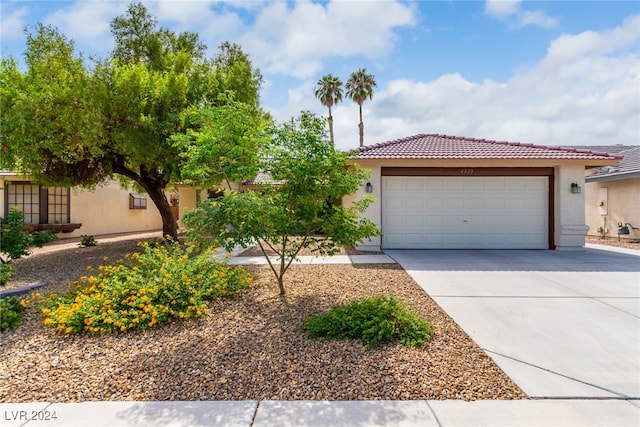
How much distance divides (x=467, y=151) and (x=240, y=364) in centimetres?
1037

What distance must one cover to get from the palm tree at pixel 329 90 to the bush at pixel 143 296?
26899 mm

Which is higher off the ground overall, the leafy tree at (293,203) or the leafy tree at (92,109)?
the leafy tree at (92,109)

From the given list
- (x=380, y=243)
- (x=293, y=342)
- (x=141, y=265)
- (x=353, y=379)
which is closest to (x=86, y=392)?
(x=293, y=342)

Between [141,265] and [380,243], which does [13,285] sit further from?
[380,243]

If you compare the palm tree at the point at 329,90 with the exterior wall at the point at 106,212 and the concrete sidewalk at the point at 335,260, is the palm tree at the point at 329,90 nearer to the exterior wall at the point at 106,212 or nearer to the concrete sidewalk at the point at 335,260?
the exterior wall at the point at 106,212

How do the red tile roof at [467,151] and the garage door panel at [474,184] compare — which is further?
the garage door panel at [474,184]

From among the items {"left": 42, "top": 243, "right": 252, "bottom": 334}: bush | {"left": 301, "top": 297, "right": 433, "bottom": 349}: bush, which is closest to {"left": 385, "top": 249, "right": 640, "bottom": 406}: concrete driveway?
{"left": 301, "top": 297, "right": 433, "bottom": 349}: bush

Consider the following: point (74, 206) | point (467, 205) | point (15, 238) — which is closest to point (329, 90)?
point (74, 206)

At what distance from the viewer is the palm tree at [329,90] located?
31.5 meters

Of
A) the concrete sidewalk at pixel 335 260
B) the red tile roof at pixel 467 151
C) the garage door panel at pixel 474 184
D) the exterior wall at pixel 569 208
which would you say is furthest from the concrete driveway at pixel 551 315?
the red tile roof at pixel 467 151

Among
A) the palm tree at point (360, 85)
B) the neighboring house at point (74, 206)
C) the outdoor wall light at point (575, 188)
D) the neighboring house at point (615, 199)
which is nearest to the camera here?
the outdoor wall light at point (575, 188)

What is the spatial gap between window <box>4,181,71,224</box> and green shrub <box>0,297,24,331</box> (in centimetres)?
1212

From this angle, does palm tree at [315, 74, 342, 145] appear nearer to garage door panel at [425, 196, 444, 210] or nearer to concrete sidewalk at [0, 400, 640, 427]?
garage door panel at [425, 196, 444, 210]

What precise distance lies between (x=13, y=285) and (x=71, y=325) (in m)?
3.61
